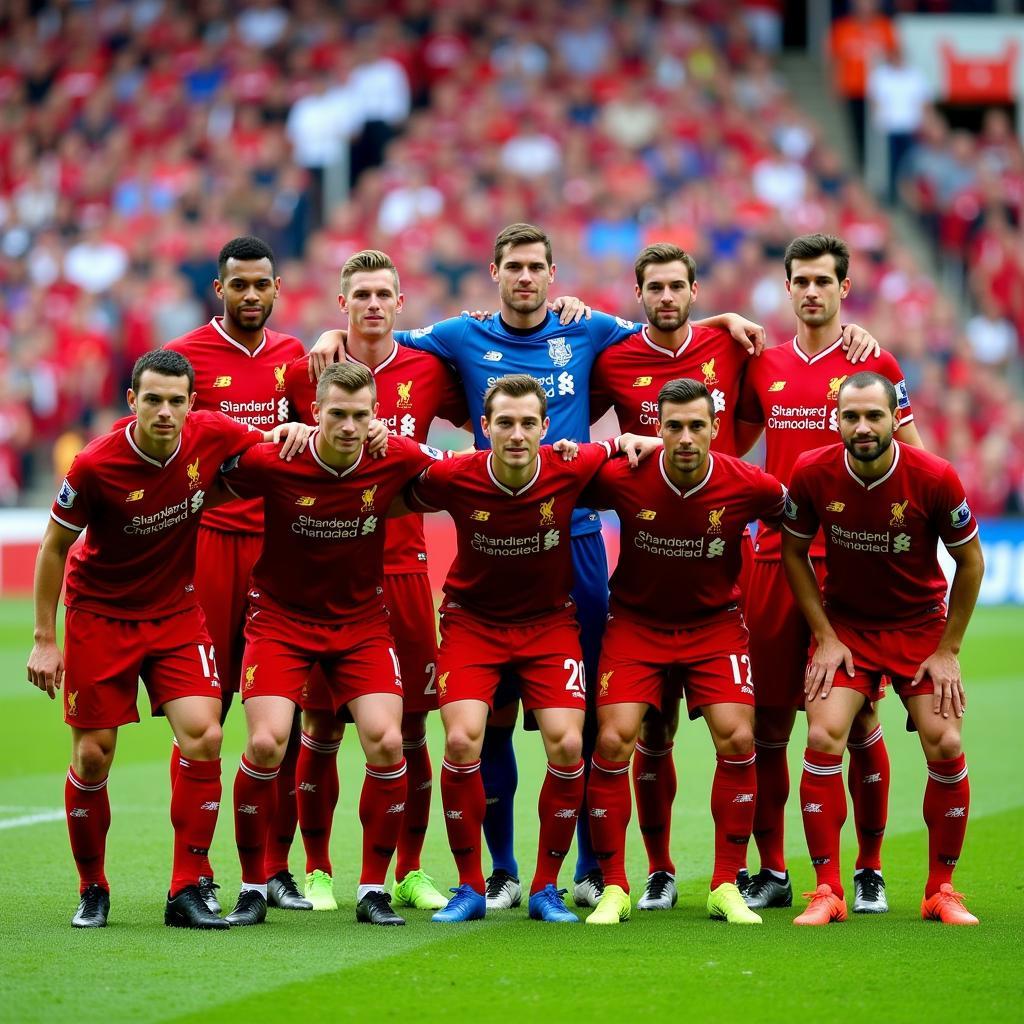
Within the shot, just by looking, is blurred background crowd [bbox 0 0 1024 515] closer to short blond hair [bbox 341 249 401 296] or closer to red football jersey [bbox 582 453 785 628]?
short blond hair [bbox 341 249 401 296]

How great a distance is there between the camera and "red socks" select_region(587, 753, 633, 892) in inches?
288

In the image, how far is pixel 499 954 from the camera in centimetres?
650

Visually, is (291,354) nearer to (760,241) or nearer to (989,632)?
(989,632)

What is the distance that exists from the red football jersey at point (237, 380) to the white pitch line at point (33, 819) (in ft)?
7.78

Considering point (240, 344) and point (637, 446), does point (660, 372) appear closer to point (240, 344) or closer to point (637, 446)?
point (637, 446)

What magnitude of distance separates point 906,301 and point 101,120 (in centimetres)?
1138

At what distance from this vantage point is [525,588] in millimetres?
7523

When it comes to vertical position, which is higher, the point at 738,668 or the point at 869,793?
the point at 738,668

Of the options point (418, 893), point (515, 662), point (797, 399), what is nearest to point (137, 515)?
point (515, 662)

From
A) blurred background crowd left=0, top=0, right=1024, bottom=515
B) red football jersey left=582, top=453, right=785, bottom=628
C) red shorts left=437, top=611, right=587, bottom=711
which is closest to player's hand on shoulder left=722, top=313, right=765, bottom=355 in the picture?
red football jersey left=582, top=453, right=785, bottom=628

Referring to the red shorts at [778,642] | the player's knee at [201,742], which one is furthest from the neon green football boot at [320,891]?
the red shorts at [778,642]

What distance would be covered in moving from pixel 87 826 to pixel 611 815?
2.03m

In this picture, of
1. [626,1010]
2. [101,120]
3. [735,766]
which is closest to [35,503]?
[101,120]

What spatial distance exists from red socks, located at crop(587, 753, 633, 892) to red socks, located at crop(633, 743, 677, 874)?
416 millimetres
